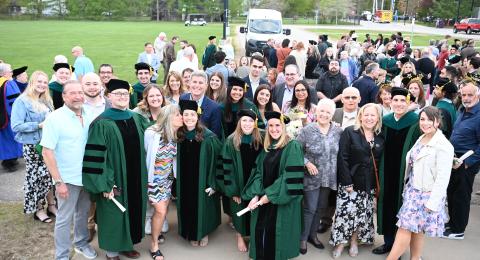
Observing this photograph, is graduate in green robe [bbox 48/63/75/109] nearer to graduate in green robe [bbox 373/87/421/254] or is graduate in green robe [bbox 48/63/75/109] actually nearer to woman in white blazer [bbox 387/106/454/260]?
graduate in green robe [bbox 373/87/421/254]

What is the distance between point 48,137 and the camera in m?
4.52

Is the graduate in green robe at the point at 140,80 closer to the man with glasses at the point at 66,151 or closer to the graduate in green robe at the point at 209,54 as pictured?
the man with glasses at the point at 66,151

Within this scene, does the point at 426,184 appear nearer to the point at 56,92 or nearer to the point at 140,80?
the point at 140,80

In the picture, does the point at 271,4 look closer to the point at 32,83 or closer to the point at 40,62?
the point at 40,62

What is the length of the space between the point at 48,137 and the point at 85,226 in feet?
4.17

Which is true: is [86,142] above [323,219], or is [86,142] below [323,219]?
above

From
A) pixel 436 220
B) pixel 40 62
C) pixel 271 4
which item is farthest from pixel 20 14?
pixel 436 220

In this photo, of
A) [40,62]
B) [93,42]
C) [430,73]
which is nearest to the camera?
[430,73]

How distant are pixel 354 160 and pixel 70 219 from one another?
3.35m

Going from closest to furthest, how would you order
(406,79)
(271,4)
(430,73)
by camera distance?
1. (406,79)
2. (430,73)
3. (271,4)

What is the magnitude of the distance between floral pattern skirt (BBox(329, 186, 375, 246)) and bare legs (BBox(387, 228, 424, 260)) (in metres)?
0.47

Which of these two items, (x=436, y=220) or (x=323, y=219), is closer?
(x=436, y=220)

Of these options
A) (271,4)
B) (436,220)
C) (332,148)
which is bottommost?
(436,220)

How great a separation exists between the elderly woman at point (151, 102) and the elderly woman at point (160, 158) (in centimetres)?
45
